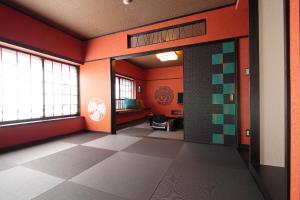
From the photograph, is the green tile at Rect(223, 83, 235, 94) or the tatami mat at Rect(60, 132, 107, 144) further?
the tatami mat at Rect(60, 132, 107, 144)

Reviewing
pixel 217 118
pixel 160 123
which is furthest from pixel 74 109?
pixel 217 118

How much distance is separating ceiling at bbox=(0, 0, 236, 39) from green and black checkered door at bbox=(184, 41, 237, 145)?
94 cm

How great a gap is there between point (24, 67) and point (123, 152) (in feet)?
11.2

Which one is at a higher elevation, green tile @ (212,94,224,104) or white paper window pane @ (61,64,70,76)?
white paper window pane @ (61,64,70,76)

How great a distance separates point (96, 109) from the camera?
4.85m

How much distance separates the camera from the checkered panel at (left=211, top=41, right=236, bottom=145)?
3.26m

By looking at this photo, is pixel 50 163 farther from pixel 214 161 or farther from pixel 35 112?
pixel 214 161

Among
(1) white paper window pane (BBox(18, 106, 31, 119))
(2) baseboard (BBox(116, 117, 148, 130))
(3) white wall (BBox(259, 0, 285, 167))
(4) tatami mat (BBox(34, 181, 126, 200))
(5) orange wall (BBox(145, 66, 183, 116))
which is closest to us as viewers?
(4) tatami mat (BBox(34, 181, 126, 200))

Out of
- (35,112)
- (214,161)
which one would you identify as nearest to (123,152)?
(214,161)

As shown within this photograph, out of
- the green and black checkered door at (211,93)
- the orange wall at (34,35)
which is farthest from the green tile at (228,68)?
the orange wall at (34,35)

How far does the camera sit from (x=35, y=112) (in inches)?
153

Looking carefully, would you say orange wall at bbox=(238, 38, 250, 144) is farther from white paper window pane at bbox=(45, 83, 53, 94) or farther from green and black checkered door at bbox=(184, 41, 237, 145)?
white paper window pane at bbox=(45, 83, 53, 94)

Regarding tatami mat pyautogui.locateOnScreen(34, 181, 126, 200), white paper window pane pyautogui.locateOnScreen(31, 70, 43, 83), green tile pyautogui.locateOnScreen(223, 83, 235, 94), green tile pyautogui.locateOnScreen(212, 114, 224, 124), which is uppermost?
white paper window pane pyautogui.locateOnScreen(31, 70, 43, 83)

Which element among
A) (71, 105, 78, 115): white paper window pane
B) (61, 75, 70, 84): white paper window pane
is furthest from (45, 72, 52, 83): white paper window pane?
(71, 105, 78, 115): white paper window pane
